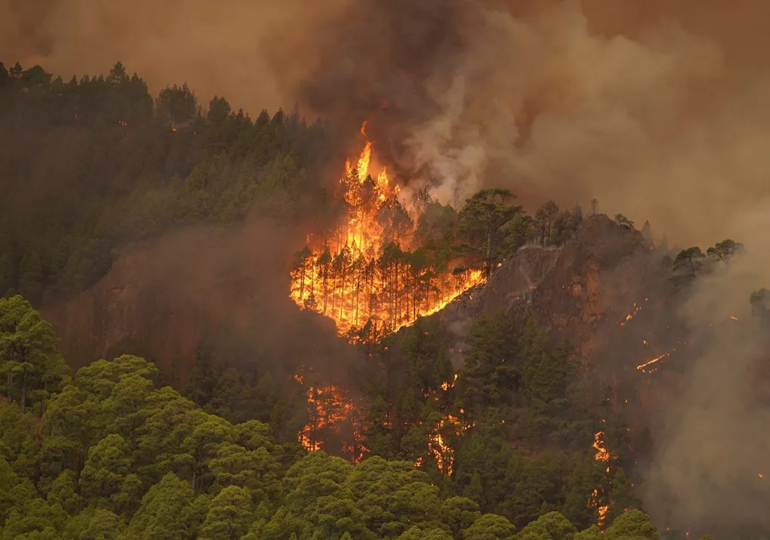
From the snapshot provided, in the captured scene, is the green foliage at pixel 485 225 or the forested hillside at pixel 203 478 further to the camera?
the green foliage at pixel 485 225

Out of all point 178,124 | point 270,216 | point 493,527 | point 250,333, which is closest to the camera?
point 493,527

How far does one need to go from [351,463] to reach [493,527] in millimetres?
14589

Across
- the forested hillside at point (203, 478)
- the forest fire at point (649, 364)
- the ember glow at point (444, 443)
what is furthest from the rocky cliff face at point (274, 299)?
the ember glow at point (444, 443)

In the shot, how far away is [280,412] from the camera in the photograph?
9919 cm

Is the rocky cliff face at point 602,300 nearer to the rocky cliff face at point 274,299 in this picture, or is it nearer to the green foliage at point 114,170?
the rocky cliff face at point 274,299

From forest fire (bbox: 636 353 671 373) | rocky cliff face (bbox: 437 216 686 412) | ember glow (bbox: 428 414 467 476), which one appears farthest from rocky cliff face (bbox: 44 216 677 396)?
ember glow (bbox: 428 414 467 476)

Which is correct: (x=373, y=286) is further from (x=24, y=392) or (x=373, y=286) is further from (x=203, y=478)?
(x=24, y=392)

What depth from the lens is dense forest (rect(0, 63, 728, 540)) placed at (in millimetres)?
86000

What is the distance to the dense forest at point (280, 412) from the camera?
86000 millimetres

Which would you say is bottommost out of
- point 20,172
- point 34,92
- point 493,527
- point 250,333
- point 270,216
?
point 493,527

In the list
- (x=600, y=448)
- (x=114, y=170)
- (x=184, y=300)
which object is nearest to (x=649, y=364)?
(x=600, y=448)

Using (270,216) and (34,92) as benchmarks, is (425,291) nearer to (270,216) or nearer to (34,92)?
(270,216)

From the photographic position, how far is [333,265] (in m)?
110

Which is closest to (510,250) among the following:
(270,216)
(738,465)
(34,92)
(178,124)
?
(270,216)
